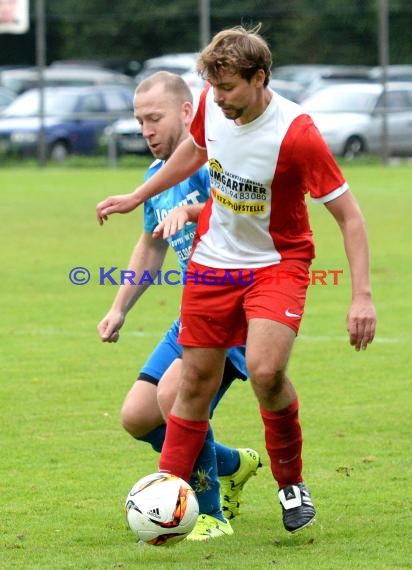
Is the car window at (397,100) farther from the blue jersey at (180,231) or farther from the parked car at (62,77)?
the blue jersey at (180,231)

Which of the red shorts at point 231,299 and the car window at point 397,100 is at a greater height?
the red shorts at point 231,299

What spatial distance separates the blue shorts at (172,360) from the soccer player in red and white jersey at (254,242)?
28cm

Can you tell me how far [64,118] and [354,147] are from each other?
5.81 metres

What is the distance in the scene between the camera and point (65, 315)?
37.3 ft

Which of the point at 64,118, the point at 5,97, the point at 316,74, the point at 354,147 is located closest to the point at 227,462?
the point at 354,147

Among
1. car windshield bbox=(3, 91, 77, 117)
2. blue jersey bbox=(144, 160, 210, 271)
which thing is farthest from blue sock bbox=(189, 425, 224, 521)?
car windshield bbox=(3, 91, 77, 117)

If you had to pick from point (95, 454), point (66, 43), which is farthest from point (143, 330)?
point (66, 43)

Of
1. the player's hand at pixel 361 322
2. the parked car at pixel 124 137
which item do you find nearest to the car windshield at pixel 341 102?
the parked car at pixel 124 137

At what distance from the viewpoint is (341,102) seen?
26312 millimetres

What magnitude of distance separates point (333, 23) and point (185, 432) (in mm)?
23335

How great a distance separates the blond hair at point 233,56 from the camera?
486 cm

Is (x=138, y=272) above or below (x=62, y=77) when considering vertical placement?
above

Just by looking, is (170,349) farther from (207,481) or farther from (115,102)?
(115,102)

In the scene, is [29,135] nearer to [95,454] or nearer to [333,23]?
[333,23]
